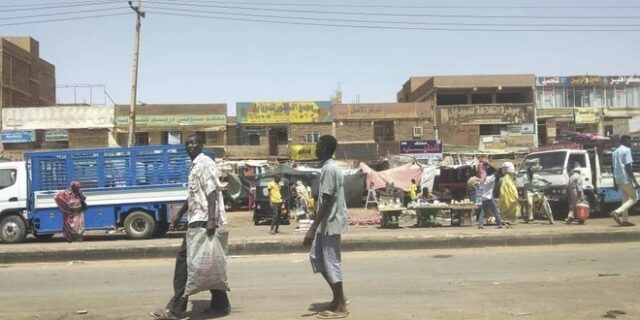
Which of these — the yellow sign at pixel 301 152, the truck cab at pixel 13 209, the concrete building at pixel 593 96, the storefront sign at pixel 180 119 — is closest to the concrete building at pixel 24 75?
the storefront sign at pixel 180 119

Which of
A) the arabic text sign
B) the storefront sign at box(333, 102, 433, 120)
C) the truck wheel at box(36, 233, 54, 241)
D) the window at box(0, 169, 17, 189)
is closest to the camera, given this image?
the window at box(0, 169, 17, 189)

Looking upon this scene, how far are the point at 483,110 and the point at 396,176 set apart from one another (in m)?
20.5

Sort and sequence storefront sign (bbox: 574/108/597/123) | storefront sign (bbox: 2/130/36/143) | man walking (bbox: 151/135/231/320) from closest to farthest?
man walking (bbox: 151/135/231/320), storefront sign (bbox: 2/130/36/143), storefront sign (bbox: 574/108/597/123)

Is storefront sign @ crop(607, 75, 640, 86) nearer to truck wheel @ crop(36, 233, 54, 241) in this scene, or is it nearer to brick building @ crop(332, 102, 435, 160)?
brick building @ crop(332, 102, 435, 160)

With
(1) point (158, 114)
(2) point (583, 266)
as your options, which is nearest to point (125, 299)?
(2) point (583, 266)

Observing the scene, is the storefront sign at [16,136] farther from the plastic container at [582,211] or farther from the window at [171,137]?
the plastic container at [582,211]

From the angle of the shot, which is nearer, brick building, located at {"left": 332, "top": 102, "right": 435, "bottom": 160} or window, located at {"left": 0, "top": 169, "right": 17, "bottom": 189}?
window, located at {"left": 0, "top": 169, "right": 17, "bottom": 189}

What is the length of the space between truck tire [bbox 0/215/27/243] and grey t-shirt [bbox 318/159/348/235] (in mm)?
12048

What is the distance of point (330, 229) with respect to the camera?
5.46 m

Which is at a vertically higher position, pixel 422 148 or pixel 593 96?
pixel 593 96

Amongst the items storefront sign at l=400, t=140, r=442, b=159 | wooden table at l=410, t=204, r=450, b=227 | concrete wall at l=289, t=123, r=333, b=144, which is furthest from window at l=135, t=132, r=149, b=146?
wooden table at l=410, t=204, r=450, b=227

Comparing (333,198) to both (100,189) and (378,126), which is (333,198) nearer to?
(100,189)

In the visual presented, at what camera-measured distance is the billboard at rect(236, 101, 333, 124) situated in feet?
140

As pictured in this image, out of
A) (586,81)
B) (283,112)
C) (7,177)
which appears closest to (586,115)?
(586,81)
